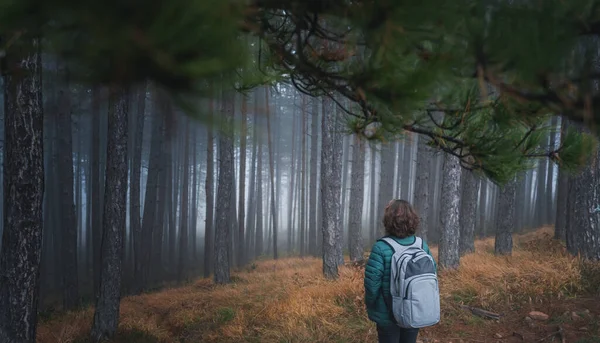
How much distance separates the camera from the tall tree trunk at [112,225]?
7328 mm

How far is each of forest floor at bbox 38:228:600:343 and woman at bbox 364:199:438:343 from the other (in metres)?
2.46

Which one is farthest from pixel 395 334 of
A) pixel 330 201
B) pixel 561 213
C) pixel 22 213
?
pixel 561 213

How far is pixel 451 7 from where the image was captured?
4.20ft

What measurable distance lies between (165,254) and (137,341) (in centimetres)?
1205

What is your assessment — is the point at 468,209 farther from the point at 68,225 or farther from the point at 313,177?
the point at 68,225

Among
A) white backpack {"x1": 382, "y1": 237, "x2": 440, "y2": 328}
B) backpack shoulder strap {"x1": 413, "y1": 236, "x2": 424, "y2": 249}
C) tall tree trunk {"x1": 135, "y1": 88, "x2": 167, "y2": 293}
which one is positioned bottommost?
tall tree trunk {"x1": 135, "y1": 88, "x2": 167, "y2": 293}

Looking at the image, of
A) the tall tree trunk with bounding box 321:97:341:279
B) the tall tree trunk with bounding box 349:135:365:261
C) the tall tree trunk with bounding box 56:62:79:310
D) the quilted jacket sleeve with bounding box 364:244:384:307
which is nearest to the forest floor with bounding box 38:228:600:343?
the tall tree trunk with bounding box 321:97:341:279

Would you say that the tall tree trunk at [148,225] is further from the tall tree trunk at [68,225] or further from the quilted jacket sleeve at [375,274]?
the quilted jacket sleeve at [375,274]

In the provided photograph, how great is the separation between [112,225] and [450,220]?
6.38 meters

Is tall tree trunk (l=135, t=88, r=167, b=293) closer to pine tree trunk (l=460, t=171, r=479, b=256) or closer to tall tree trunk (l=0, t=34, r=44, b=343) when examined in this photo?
tall tree trunk (l=0, t=34, r=44, b=343)

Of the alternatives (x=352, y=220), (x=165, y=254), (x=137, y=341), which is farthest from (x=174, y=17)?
(x=165, y=254)

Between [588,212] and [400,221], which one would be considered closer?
[400,221]

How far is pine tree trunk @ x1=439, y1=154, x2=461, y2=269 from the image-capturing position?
28.5 feet

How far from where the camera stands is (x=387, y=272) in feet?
→ 11.8
